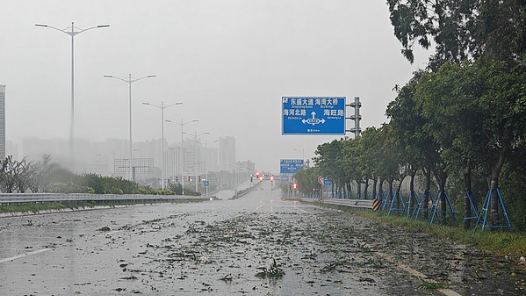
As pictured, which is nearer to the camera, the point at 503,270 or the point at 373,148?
the point at 503,270

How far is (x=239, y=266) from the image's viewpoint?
430 inches

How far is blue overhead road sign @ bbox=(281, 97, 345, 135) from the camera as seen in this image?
124ft

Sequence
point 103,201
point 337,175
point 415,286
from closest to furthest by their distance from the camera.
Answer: point 415,286, point 103,201, point 337,175

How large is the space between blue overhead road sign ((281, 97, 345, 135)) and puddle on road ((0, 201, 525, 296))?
2064cm

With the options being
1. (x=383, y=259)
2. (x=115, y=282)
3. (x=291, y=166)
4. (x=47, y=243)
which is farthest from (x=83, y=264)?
(x=291, y=166)

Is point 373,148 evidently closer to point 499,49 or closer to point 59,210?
point 499,49

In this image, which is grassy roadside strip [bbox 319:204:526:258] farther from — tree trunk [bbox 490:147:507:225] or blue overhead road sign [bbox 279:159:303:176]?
blue overhead road sign [bbox 279:159:303:176]

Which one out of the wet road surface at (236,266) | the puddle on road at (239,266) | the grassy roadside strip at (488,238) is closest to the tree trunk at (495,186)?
the grassy roadside strip at (488,238)

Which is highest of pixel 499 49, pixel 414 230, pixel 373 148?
pixel 499 49

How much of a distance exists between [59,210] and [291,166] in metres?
73.4

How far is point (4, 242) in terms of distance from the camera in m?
14.6

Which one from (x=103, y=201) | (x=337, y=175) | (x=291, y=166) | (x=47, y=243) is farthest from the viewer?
(x=291, y=166)

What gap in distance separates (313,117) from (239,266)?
27246 millimetres

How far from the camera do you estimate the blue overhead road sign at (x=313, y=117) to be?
124 ft
